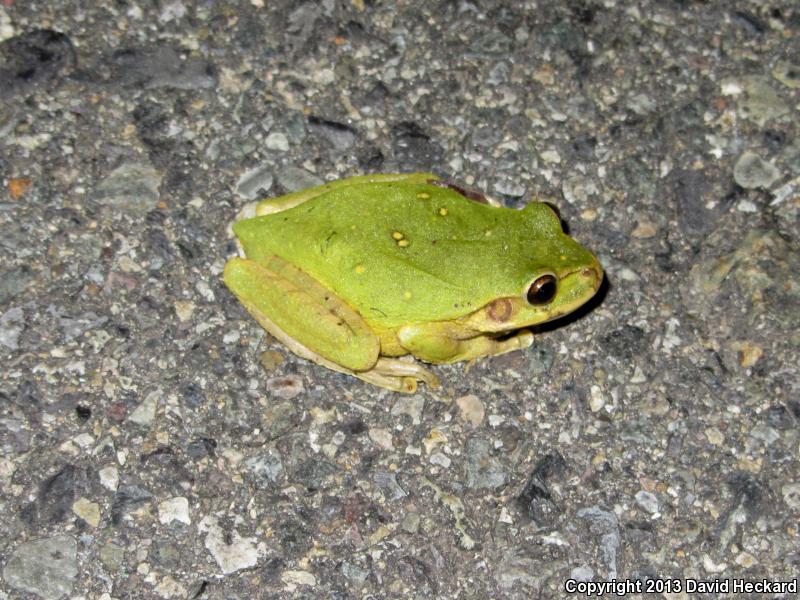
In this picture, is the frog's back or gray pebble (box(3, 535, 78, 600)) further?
the frog's back

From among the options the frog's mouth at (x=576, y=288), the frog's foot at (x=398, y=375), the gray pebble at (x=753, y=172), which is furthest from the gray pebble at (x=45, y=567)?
the gray pebble at (x=753, y=172)

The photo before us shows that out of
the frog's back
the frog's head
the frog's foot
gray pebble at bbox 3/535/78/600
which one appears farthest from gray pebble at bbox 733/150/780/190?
gray pebble at bbox 3/535/78/600

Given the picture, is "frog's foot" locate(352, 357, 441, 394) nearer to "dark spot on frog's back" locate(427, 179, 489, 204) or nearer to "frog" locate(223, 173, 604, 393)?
"frog" locate(223, 173, 604, 393)

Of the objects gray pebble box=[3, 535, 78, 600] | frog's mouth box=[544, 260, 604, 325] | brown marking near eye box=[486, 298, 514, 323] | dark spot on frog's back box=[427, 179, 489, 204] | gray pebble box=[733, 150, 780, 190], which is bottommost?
gray pebble box=[3, 535, 78, 600]

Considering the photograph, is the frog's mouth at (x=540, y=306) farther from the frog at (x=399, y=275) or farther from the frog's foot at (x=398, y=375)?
the frog's foot at (x=398, y=375)

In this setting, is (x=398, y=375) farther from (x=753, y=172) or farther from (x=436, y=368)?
(x=753, y=172)

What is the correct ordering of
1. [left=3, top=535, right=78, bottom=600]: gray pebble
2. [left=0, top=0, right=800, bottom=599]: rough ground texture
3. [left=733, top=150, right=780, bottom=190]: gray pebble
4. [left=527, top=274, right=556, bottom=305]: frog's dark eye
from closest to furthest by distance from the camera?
[left=3, top=535, right=78, bottom=600]: gray pebble, [left=0, top=0, right=800, bottom=599]: rough ground texture, [left=527, top=274, right=556, bottom=305]: frog's dark eye, [left=733, top=150, right=780, bottom=190]: gray pebble

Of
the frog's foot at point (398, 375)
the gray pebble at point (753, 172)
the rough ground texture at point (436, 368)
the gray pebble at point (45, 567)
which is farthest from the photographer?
the gray pebble at point (753, 172)

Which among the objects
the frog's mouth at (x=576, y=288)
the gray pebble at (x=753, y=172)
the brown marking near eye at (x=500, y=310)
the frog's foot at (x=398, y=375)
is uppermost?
the gray pebble at (x=753, y=172)
